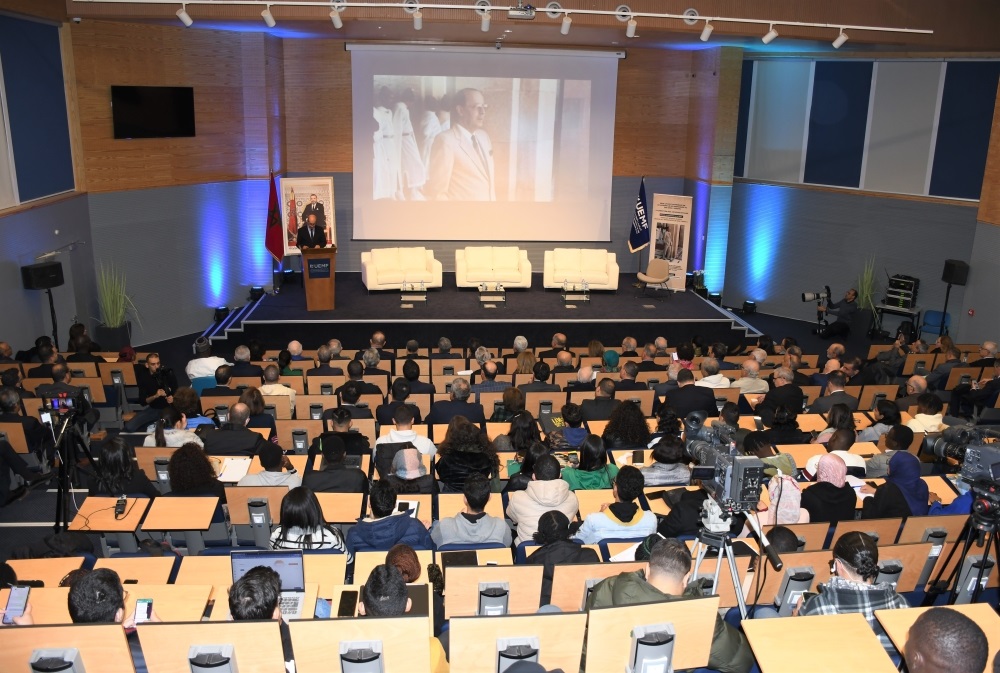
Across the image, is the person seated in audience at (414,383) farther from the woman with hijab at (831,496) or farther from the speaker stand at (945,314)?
the speaker stand at (945,314)

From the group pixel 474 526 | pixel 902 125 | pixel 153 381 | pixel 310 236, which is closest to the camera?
pixel 474 526

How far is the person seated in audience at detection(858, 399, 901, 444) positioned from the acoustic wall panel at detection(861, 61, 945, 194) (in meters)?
7.79

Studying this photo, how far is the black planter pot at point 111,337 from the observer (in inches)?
464

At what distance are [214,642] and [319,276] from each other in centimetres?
925

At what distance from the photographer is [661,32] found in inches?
482

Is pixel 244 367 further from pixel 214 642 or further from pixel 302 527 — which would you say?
pixel 214 642

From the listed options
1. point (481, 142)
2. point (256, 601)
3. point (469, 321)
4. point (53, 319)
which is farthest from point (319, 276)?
point (256, 601)

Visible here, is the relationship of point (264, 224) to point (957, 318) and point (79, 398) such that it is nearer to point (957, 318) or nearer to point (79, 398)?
point (79, 398)

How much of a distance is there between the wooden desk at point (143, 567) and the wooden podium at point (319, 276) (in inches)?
314

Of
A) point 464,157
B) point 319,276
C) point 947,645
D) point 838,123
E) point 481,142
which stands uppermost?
point 838,123

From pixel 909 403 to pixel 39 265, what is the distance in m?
9.65

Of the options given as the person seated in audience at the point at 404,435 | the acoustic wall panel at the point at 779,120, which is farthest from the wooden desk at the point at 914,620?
the acoustic wall panel at the point at 779,120

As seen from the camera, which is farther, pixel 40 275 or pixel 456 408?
pixel 40 275

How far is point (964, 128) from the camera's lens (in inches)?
515
